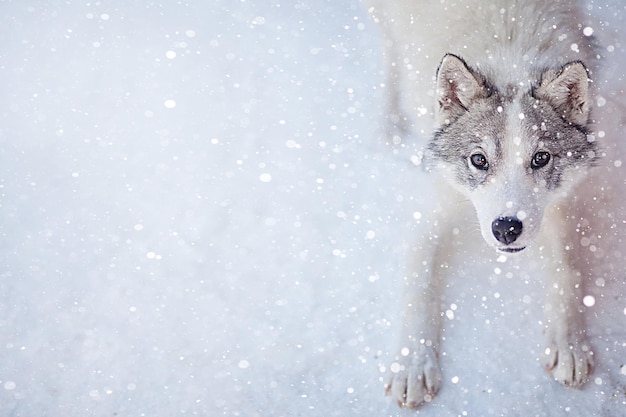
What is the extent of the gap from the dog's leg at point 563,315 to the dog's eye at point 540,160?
0.68 feet

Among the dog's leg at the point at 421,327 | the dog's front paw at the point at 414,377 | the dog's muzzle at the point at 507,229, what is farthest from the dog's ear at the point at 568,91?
the dog's front paw at the point at 414,377

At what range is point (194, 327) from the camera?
1.34m

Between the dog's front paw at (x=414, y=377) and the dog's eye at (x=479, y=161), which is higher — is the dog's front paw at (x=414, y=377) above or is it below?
below

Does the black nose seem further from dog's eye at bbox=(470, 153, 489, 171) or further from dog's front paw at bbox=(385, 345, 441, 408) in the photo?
dog's front paw at bbox=(385, 345, 441, 408)

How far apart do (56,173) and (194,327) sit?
58 cm

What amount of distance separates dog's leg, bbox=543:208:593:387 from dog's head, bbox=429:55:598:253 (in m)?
0.17

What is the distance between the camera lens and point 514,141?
42.8 inches

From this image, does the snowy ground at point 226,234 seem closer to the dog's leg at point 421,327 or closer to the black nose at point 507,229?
the dog's leg at point 421,327

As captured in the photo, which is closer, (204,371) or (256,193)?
(204,371)

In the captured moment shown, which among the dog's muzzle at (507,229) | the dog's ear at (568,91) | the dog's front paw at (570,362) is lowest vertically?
the dog's front paw at (570,362)

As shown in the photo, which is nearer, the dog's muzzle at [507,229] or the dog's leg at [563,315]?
the dog's muzzle at [507,229]

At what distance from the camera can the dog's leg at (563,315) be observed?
1.17 m

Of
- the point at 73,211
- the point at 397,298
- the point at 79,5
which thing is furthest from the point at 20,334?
the point at 79,5

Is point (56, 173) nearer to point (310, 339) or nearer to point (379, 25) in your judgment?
point (310, 339)
